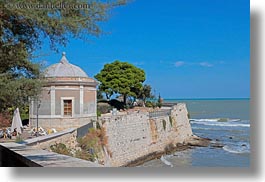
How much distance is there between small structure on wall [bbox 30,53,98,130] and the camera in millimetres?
4361

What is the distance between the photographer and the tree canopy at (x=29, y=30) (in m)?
2.37

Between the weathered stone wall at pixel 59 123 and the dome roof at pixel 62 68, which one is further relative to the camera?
the weathered stone wall at pixel 59 123

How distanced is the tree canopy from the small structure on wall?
1.29 meters

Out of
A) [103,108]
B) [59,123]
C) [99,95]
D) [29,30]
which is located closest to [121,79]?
[99,95]

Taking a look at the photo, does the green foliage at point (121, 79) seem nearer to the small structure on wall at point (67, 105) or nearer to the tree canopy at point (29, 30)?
the small structure on wall at point (67, 105)

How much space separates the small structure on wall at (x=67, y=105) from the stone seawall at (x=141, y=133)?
1.79 ft

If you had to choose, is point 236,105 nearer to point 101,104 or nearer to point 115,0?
point 115,0

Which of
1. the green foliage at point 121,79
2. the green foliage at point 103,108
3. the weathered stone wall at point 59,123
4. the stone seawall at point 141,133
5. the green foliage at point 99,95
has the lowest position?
the stone seawall at point 141,133

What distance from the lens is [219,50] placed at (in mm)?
3334

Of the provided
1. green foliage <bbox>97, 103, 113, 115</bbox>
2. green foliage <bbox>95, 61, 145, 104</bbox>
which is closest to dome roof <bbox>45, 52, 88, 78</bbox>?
green foliage <bbox>95, 61, 145, 104</bbox>

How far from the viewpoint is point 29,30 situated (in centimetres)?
261

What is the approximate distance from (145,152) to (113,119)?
1.59 meters

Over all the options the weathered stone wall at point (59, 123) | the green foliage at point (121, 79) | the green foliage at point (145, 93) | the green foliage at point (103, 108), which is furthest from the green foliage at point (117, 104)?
the weathered stone wall at point (59, 123)

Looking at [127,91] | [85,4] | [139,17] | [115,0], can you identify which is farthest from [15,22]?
[127,91]
